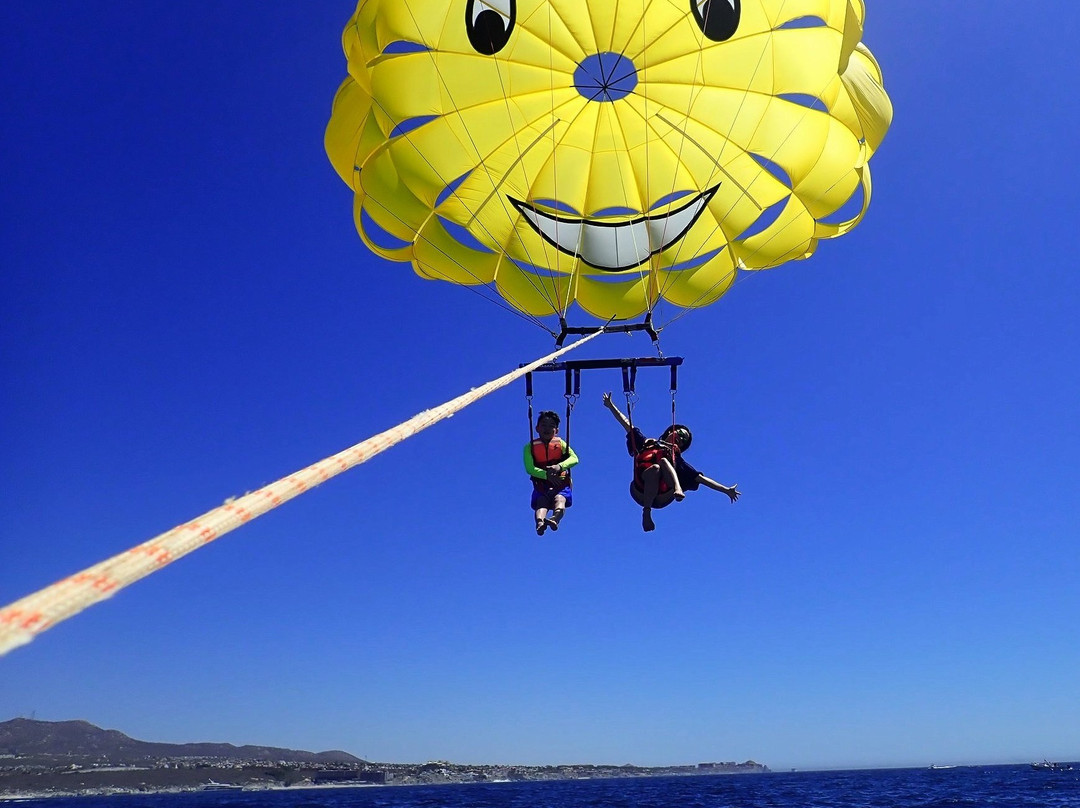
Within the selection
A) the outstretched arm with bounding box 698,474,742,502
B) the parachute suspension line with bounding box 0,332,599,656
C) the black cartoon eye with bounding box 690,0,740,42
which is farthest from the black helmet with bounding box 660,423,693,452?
the parachute suspension line with bounding box 0,332,599,656

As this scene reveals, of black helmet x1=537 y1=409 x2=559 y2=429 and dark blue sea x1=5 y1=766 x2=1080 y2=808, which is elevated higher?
black helmet x1=537 y1=409 x2=559 y2=429

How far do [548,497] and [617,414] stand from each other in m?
1.25

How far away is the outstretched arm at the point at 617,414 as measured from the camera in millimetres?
9039

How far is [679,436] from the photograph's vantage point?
888 centimetres

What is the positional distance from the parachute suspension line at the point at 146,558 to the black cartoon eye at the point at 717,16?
7.12 meters

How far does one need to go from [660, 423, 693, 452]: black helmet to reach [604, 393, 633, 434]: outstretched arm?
409 mm

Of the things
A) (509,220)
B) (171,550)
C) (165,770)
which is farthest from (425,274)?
(165,770)

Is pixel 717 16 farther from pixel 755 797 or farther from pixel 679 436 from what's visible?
pixel 755 797

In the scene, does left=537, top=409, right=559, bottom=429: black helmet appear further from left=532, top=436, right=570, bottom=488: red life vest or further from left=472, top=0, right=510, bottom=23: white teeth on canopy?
left=472, top=0, right=510, bottom=23: white teeth on canopy

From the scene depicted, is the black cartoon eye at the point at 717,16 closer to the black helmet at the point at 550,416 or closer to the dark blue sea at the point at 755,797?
the black helmet at the point at 550,416

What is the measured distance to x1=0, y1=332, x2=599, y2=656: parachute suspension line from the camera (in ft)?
5.57

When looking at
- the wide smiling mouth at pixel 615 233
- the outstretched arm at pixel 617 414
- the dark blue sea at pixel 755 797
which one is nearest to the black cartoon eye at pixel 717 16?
the wide smiling mouth at pixel 615 233

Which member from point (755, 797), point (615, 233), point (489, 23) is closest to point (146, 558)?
point (489, 23)

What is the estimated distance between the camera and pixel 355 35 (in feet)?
28.8
